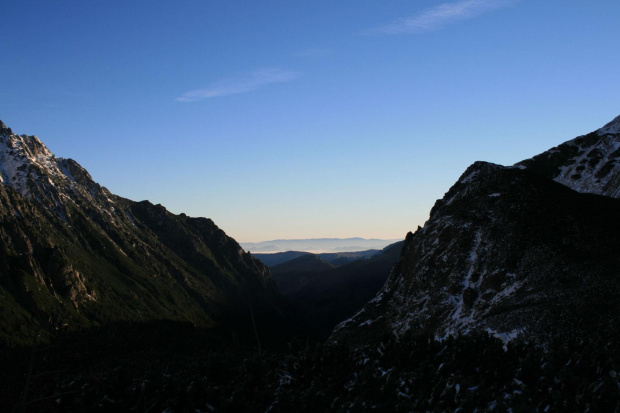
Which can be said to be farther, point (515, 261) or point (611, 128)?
point (611, 128)

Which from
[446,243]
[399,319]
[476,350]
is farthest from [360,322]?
[476,350]

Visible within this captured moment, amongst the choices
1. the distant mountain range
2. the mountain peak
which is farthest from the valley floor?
the mountain peak

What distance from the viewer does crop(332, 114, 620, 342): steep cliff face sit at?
7344 cm

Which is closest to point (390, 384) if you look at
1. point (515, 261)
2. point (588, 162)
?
point (515, 261)

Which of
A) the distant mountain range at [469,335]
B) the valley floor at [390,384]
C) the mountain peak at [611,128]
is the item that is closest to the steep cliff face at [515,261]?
the distant mountain range at [469,335]

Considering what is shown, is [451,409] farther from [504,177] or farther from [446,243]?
[504,177]

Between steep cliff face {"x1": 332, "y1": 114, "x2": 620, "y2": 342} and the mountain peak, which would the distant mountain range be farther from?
the mountain peak

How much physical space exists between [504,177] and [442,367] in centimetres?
9426

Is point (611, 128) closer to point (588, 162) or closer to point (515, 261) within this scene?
point (588, 162)

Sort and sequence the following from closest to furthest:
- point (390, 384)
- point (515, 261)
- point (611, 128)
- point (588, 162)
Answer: point (390, 384)
point (515, 261)
point (588, 162)
point (611, 128)

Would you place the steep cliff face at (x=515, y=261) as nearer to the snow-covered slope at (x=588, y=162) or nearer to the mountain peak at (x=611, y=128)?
the snow-covered slope at (x=588, y=162)

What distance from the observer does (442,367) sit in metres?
53.6

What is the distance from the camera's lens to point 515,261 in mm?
99062

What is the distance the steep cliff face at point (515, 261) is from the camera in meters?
73.4
